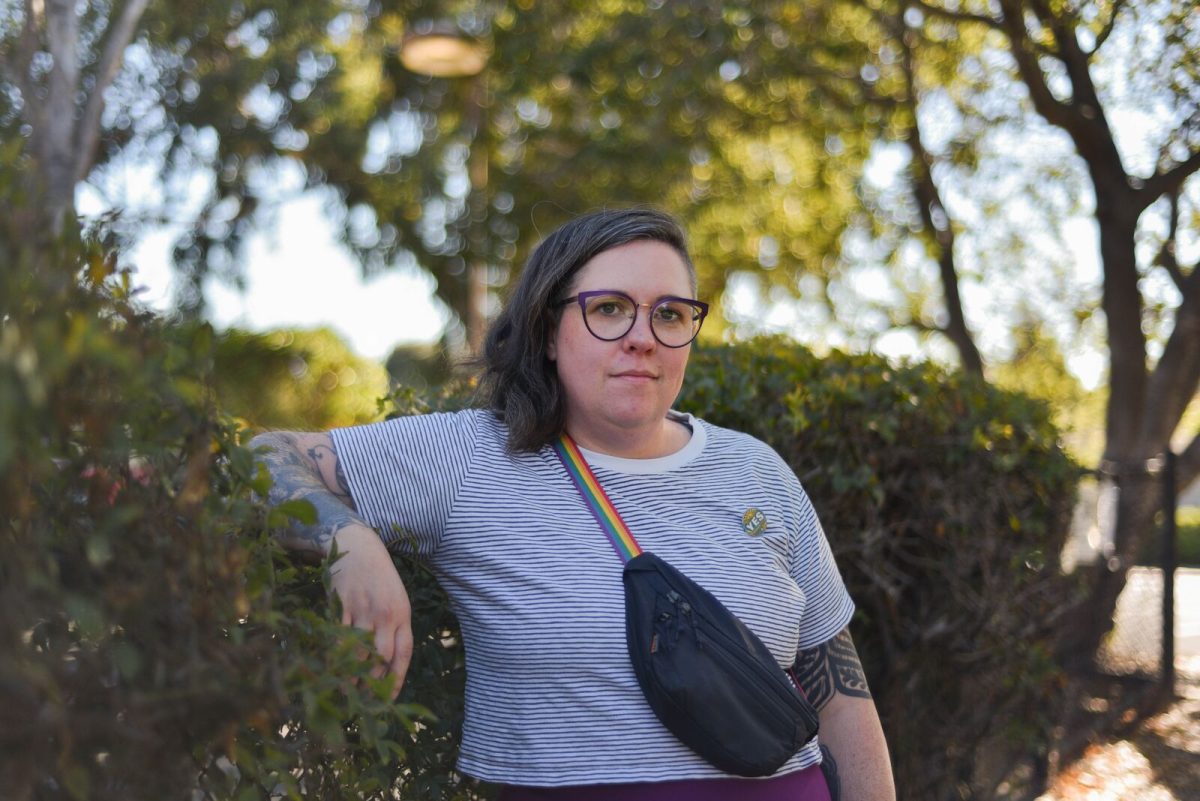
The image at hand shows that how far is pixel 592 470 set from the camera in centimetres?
236

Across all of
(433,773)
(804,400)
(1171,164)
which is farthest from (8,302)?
(1171,164)

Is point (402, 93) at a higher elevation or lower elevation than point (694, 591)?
higher

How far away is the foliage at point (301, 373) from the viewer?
16.2 m

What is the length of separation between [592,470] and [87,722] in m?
1.30

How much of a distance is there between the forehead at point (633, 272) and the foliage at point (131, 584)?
98cm

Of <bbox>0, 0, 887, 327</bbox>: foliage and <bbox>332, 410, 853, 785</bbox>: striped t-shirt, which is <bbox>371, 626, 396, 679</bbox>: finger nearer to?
<bbox>332, 410, 853, 785</bbox>: striped t-shirt

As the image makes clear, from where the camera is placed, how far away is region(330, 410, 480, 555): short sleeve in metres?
2.18

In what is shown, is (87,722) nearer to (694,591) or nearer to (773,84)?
(694,591)

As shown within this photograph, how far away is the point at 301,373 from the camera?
17219mm

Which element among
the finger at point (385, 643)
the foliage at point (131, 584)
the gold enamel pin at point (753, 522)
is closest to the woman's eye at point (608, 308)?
the gold enamel pin at point (753, 522)

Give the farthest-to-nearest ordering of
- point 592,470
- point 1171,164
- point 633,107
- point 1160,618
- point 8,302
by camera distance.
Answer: point 633,107 < point 1171,164 < point 1160,618 < point 592,470 < point 8,302

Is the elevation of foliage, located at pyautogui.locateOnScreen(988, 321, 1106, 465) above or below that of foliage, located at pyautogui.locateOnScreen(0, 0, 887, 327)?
below

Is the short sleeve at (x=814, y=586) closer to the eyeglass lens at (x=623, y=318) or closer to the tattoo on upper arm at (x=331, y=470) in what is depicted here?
the eyeglass lens at (x=623, y=318)

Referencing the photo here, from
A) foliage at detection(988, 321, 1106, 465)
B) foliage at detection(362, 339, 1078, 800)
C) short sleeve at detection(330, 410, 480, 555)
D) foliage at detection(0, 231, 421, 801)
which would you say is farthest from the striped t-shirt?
foliage at detection(988, 321, 1106, 465)
